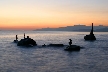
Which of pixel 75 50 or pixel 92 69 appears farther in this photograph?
pixel 75 50

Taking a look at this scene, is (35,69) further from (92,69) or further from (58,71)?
(92,69)

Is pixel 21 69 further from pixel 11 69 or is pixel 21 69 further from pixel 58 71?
pixel 58 71

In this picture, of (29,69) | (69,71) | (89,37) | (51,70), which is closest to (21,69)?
(29,69)

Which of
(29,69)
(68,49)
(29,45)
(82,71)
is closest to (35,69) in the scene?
(29,69)

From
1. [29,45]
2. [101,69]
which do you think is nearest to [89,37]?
[29,45]

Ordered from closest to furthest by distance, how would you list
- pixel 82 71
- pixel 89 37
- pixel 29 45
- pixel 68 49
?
pixel 82 71 → pixel 68 49 → pixel 29 45 → pixel 89 37

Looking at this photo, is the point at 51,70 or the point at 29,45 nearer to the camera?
the point at 51,70

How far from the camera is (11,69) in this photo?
36031 mm

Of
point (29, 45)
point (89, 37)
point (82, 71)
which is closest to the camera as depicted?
point (82, 71)

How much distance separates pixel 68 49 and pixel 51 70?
1195 inches

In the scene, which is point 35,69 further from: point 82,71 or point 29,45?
point 29,45

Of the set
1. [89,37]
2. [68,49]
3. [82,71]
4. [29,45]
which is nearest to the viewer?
[82,71]

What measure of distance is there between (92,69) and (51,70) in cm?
690

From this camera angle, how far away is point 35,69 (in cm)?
3578
